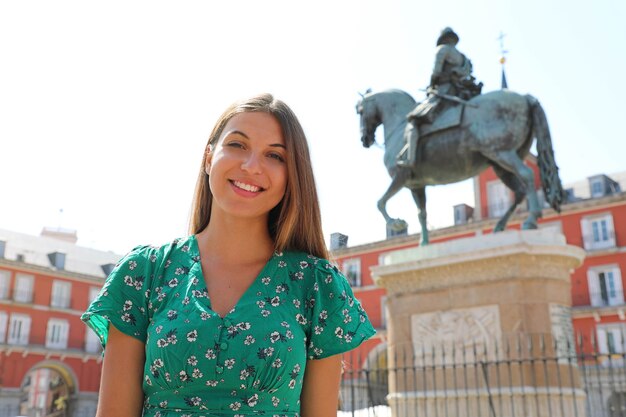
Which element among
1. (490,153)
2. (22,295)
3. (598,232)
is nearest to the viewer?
(490,153)

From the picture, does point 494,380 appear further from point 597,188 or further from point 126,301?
point 597,188

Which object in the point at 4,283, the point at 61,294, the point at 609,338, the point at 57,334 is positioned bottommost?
the point at 609,338

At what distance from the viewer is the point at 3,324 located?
36.7m

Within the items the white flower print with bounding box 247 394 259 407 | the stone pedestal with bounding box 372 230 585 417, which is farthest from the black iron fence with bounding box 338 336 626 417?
the white flower print with bounding box 247 394 259 407

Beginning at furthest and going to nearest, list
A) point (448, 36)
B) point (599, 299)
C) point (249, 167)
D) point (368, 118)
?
point (599, 299), point (368, 118), point (448, 36), point (249, 167)

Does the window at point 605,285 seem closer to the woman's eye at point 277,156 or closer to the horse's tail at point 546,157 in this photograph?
the horse's tail at point 546,157

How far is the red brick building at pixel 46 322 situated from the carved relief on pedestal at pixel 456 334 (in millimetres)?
34042

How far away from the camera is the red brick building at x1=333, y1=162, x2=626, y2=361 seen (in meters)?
29.6

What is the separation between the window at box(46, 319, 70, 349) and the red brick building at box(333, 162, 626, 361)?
18.2 metres

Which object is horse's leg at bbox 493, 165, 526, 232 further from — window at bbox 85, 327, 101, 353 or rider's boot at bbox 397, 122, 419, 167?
window at bbox 85, 327, 101, 353

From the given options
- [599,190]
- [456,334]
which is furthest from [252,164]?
[599,190]

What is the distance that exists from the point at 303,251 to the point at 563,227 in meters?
33.1

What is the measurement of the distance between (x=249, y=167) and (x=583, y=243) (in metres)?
32.9

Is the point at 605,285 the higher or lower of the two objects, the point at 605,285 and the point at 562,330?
the higher
